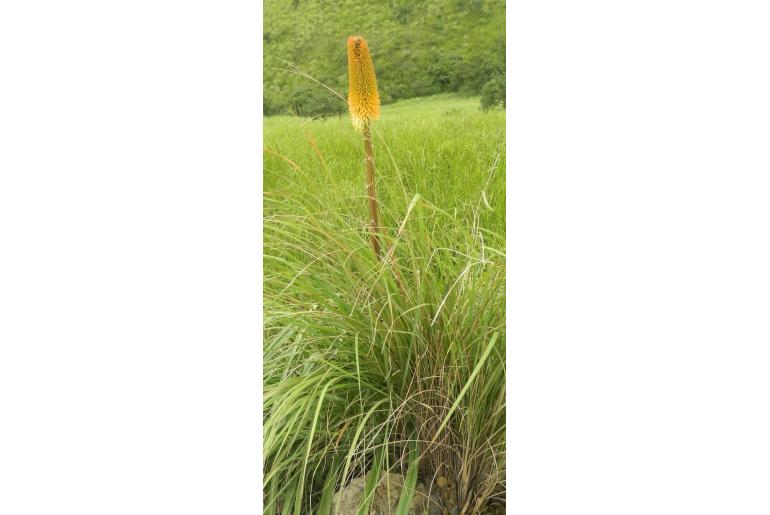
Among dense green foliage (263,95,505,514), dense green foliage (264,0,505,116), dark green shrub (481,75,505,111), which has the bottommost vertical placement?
dense green foliage (263,95,505,514)

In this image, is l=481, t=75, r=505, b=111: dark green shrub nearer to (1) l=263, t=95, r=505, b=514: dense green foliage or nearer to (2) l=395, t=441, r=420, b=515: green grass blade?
(1) l=263, t=95, r=505, b=514: dense green foliage

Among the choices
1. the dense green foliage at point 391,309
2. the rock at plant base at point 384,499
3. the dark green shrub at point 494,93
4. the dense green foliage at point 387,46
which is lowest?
the rock at plant base at point 384,499

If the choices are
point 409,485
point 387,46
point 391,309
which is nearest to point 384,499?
point 409,485

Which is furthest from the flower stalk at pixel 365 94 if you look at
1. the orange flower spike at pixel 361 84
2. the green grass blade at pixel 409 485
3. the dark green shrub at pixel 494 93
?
the green grass blade at pixel 409 485

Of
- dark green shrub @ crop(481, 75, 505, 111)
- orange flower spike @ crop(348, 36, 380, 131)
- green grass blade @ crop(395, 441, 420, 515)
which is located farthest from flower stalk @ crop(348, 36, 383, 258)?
green grass blade @ crop(395, 441, 420, 515)

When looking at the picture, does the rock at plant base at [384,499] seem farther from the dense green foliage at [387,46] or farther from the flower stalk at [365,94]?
the dense green foliage at [387,46]

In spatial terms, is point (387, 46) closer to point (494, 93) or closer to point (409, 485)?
point (494, 93)
